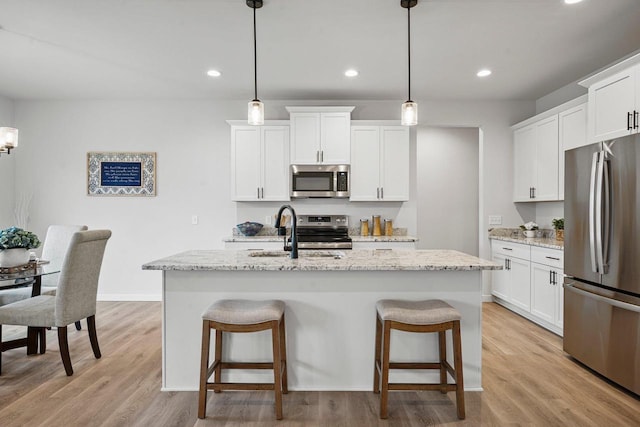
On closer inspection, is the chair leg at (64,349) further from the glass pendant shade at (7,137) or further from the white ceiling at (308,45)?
the white ceiling at (308,45)

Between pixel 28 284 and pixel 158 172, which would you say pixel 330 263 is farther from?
pixel 158 172

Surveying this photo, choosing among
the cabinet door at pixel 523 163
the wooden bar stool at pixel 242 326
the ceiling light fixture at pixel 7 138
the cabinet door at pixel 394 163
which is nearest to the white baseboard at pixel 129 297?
the ceiling light fixture at pixel 7 138

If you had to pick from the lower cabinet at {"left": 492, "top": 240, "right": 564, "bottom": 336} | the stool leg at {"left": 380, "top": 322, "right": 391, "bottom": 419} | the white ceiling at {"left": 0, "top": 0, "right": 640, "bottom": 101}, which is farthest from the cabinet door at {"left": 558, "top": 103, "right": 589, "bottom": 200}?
the stool leg at {"left": 380, "top": 322, "right": 391, "bottom": 419}

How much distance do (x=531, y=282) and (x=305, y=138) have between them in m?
2.97

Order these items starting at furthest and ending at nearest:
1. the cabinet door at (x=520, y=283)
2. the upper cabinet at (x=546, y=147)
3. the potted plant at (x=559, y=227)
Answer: the potted plant at (x=559, y=227) < the cabinet door at (x=520, y=283) < the upper cabinet at (x=546, y=147)

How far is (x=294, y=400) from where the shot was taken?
7.52 feet

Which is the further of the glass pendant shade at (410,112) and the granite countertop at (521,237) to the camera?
the granite countertop at (521,237)

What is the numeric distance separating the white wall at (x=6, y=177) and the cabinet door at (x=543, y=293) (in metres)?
6.39

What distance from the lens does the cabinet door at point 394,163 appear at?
14.9 ft

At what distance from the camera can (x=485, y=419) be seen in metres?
2.10

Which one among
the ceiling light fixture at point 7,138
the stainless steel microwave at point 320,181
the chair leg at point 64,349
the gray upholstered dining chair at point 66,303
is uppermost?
the ceiling light fixture at point 7,138

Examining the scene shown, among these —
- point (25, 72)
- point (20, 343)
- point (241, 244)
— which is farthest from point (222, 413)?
point (25, 72)

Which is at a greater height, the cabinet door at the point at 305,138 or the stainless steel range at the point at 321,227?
the cabinet door at the point at 305,138

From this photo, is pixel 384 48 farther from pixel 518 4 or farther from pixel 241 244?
pixel 241 244
